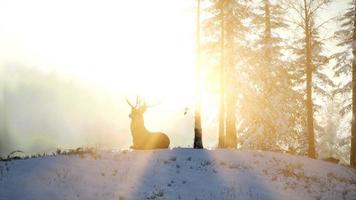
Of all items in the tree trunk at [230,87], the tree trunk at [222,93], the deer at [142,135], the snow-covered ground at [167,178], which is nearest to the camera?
the snow-covered ground at [167,178]

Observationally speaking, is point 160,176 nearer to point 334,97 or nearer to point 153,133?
point 153,133

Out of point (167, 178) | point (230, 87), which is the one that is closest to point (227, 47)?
point (230, 87)

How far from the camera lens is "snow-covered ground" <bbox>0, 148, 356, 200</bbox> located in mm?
14438

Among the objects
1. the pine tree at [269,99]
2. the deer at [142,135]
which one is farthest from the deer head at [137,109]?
the pine tree at [269,99]

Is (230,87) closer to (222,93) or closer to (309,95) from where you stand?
(222,93)

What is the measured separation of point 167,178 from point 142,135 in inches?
291

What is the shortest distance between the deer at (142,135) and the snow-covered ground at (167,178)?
1.81 metres

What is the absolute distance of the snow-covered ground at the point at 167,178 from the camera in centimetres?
1444

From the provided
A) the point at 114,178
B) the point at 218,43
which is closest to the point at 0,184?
the point at 114,178

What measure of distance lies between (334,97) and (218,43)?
10.4m

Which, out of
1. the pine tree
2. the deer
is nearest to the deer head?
the deer

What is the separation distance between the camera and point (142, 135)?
23.5m

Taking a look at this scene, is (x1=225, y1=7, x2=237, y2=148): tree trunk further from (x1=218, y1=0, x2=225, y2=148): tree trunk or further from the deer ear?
the deer ear

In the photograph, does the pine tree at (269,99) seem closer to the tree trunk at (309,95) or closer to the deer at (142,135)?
the tree trunk at (309,95)
